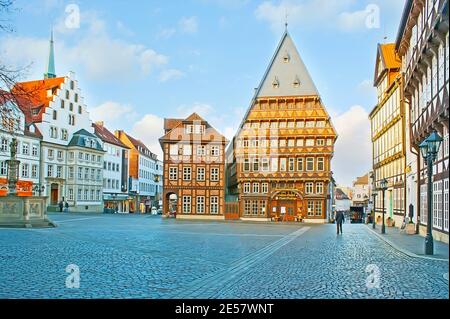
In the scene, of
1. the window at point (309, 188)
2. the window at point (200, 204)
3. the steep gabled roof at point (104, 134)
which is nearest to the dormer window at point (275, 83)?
the window at point (309, 188)

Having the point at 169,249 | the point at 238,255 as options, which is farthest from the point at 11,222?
the point at 238,255

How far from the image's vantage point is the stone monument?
27.3m

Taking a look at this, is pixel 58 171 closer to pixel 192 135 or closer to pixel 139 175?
pixel 192 135

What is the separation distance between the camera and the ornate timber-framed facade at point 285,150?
1969 inches

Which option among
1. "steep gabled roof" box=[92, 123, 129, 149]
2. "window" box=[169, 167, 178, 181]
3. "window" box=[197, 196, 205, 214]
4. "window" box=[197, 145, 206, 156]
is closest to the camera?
"window" box=[197, 196, 205, 214]

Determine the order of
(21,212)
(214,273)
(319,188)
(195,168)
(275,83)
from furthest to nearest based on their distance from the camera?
1. (195,168)
2. (275,83)
3. (319,188)
4. (21,212)
5. (214,273)

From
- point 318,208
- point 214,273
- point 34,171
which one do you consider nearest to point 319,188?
point 318,208

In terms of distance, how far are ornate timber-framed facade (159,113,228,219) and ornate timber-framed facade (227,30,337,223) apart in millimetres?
2359

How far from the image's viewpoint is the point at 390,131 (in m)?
39.4

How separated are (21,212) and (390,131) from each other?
2800 centimetres

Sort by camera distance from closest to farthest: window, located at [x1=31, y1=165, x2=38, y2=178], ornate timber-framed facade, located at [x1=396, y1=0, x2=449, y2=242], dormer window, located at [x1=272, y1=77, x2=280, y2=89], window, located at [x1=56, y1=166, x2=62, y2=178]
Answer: ornate timber-framed facade, located at [x1=396, y1=0, x2=449, y2=242], dormer window, located at [x1=272, y1=77, x2=280, y2=89], window, located at [x1=31, y1=165, x2=38, y2=178], window, located at [x1=56, y1=166, x2=62, y2=178]

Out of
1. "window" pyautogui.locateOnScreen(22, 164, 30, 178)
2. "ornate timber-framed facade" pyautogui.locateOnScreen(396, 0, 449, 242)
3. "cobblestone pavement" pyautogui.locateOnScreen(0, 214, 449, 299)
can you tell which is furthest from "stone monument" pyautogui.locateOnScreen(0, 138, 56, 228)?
"window" pyautogui.locateOnScreen(22, 164, 30, 178)

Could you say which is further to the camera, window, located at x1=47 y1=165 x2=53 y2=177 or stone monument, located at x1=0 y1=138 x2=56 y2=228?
window, located at x1=47 y1=165 x2=53 y2=177

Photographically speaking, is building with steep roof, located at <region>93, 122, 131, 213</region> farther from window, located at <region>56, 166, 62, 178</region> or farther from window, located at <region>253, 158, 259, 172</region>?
window, located at <region>253, 158, 259, 172</region>
